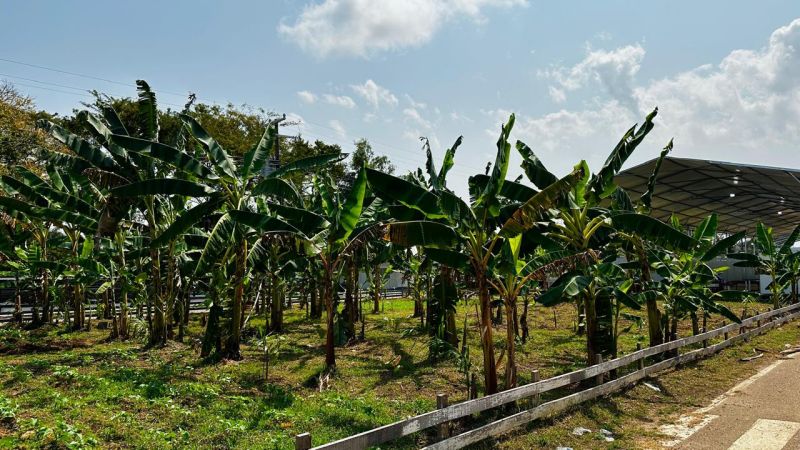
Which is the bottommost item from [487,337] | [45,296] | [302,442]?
[302,442]

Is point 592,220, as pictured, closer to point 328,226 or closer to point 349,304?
point 328,226

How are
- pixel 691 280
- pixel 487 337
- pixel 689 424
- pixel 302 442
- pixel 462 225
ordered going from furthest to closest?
1. pixel 691 280
2. pixel 462 225
3. pixel 487 337
4. pixel 689 424
5. pixel 302 442

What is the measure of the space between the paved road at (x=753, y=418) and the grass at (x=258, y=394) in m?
0.46

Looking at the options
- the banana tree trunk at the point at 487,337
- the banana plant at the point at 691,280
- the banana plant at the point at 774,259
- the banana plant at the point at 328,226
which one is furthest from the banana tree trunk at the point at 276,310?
the banana plant at the point at 774,259

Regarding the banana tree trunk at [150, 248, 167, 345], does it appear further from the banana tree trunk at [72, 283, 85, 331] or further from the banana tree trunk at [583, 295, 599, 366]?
the banana tree trunk at [583, 295, 599, 366]

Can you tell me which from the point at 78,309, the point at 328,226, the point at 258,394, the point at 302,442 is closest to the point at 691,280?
the point at 328,226

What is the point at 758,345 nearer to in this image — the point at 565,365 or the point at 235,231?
the point at 565,365

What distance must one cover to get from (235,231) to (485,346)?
6.18 m

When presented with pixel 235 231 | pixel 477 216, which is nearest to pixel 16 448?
pixel 235 231

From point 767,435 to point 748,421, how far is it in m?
0.78

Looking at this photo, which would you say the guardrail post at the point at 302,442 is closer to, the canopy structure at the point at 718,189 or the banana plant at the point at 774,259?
the canopy structure at the point at 718,189

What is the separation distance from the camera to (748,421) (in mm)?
8430

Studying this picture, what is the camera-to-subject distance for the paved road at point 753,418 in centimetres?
740

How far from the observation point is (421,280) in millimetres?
21141
